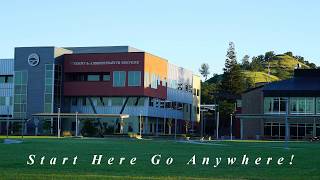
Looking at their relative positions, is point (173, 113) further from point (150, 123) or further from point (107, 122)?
point (107, 122)

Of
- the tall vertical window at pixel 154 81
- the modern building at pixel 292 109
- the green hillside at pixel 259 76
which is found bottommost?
the modern building at pixel 292 109

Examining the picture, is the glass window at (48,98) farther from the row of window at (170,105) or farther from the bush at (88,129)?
the row of window at (170,105)

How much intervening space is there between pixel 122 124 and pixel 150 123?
7.88 meters

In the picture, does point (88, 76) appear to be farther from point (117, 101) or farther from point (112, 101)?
point (117, 101)

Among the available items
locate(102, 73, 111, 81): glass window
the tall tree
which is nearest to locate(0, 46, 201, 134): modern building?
locate(102, 73, 111, 81): glass window

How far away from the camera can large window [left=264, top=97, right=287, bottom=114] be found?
8412cm

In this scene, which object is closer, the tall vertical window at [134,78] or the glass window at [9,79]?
the tall vertical window at [134,78]

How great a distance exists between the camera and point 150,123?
100875mm

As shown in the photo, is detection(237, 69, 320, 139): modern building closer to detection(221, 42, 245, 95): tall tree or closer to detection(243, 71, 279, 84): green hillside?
detection(221, 42, 245, 95): tall tree

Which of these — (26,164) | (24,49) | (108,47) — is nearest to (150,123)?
(108,47)

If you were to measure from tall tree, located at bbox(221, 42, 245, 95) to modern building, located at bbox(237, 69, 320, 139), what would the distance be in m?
25.7

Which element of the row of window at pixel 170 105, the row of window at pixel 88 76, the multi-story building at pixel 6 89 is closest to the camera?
the row of window at pixel 88 76

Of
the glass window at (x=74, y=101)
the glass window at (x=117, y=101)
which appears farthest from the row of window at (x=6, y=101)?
the glass window at (x=117, y=101)

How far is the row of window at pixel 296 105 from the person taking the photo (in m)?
83.1
